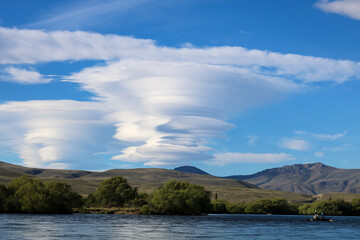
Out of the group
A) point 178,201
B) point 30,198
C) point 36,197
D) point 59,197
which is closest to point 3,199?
point 30,198

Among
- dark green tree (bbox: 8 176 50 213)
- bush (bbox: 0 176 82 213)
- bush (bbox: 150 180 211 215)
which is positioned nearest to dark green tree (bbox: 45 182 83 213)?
bush (bbox: 0 176 82 213)

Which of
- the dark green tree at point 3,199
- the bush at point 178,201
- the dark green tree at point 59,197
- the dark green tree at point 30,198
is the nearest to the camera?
the dark green tree at point 30,198

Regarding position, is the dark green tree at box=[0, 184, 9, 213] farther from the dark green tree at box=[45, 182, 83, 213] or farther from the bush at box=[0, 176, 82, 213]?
the dark green tree at box=[45, 182, 83, 213]

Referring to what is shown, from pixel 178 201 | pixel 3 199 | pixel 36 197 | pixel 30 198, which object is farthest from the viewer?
pixel 178 201

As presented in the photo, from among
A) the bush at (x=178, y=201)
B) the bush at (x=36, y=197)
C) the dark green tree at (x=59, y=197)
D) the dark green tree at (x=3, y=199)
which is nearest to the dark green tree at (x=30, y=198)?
the bush at (x=36, y=197)

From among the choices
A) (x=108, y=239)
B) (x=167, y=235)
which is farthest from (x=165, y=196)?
(x=108, y=239)

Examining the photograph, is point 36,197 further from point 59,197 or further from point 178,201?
point 178,201

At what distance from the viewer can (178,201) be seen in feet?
567

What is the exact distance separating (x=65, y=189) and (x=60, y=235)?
83347 millimetres

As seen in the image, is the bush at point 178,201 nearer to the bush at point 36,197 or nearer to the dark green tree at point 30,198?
the bush at point 36,197

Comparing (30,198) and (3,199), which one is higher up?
(30,198)

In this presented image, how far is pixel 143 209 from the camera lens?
7077 inches

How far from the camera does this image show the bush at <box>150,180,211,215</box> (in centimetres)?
17312

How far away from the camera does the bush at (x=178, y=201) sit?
568 ft
